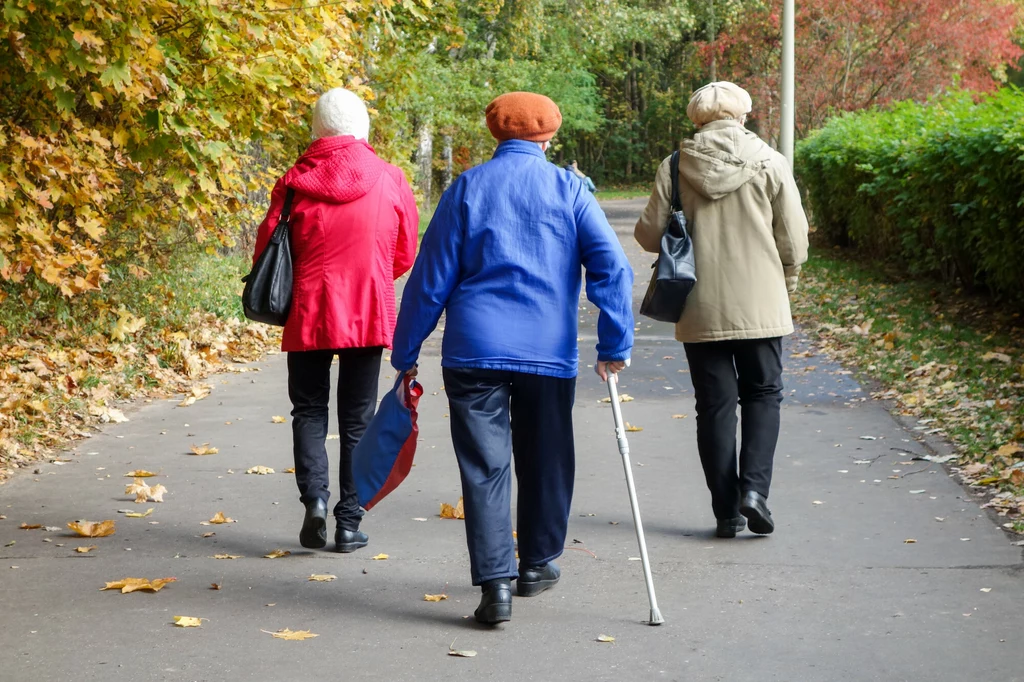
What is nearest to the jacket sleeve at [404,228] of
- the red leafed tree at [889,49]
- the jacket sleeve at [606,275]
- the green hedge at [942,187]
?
the jacket sleeve at [606,275]

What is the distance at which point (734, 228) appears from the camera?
5832 mm

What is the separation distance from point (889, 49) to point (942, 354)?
1691 cm

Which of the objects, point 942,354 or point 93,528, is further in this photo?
point 942,354

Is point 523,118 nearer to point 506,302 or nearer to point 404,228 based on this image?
point 506,302

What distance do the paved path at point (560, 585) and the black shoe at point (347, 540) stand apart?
0.08m

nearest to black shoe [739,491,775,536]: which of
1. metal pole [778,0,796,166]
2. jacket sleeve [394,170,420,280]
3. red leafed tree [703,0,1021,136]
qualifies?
jacket sleeve [394,170,420,280]

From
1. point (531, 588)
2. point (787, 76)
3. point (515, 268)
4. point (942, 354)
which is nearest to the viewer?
point (515, 268)

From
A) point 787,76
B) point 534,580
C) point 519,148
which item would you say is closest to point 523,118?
point 519,148

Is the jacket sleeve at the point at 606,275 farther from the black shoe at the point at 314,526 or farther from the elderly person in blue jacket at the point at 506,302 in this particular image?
the black shoe at the point at 314,526

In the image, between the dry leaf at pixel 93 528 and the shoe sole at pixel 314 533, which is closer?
the shoe sole at pixel 314 533

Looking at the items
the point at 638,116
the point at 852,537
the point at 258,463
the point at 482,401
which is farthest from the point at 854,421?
the point at 638,116

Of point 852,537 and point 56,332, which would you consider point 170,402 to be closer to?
→ point 56,332

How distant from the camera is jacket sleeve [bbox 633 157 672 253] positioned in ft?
19.2

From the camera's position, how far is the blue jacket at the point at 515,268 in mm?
4664
